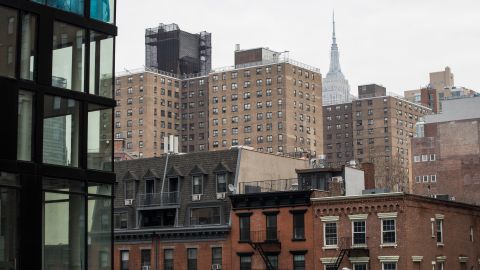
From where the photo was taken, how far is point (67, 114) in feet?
102

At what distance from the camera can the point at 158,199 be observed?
69.3 metres

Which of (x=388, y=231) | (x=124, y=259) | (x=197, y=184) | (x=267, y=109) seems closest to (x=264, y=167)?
(x=197, y=184)

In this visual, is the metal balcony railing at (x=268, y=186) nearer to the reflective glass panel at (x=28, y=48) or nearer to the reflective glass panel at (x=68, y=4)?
the reflective glass panel at (x=68, y=4)

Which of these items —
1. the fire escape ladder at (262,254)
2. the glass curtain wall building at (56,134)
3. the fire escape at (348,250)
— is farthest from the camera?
the fire escape ladder at (262,254)

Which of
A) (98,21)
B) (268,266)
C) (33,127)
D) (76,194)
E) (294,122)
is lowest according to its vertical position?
(268,266)

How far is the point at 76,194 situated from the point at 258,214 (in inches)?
1323

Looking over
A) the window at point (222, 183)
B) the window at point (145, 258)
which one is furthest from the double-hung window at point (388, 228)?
the window at point (145, 258)

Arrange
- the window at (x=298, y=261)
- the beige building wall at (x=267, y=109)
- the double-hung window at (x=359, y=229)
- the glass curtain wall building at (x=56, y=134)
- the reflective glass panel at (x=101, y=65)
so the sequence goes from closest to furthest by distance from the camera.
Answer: the glass curtain wall building at (x=56, y=134)
the reflective glass panel at (x=101, y=65)
the double-hung window at (x=359, y=229)
the window at (x=298, y=261)
the beige building wall at (x=267, y=109)

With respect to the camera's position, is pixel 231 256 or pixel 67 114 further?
pixel 231 256

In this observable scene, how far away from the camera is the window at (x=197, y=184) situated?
222 feet

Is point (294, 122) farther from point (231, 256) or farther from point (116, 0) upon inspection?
point (116, 0)

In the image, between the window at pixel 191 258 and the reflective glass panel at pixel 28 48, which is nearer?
the reflective glass panel at pixel 28 48

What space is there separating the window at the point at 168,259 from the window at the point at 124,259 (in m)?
3.53

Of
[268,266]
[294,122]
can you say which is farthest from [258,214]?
[294,122]
